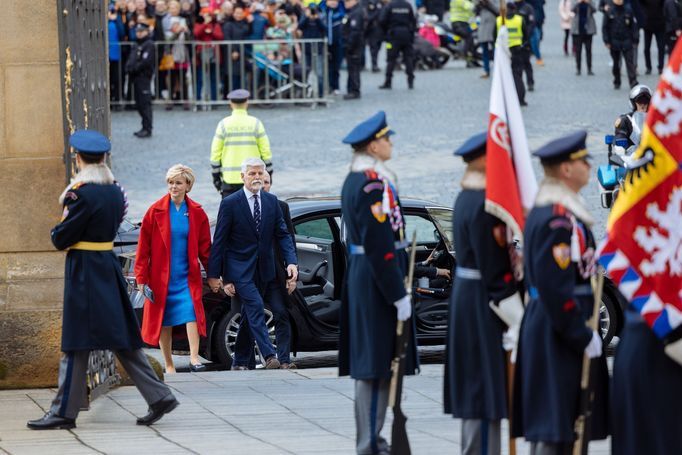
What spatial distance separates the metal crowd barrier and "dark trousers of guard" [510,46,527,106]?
10.8ft

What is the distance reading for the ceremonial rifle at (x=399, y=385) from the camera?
745cm

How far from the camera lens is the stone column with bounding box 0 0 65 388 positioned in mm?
9898

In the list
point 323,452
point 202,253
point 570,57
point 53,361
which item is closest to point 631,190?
point 323,452

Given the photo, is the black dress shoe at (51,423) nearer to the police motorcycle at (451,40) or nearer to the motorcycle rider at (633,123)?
the motorcycle rider at (633,123)

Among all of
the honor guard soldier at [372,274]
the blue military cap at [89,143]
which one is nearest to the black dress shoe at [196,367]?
the blue military cap at [89,143]

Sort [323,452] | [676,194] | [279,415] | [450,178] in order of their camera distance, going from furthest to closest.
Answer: [450,178], [279,415], [323,452], [676,194]

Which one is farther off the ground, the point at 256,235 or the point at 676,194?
the point at 676,194

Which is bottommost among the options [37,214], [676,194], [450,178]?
[450,178]

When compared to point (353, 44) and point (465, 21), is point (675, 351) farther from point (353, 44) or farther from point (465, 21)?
point (465, 21)

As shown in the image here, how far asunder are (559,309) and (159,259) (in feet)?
17.6

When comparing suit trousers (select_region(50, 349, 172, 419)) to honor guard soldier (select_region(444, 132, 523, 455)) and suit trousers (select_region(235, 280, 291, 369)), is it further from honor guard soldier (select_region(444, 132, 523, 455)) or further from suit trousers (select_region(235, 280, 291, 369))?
suit trousers (select_region(235, 280, 291, 369))

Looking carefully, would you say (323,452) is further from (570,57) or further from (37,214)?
(570,57)

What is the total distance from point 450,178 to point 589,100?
8077mm

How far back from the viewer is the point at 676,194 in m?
6.61
